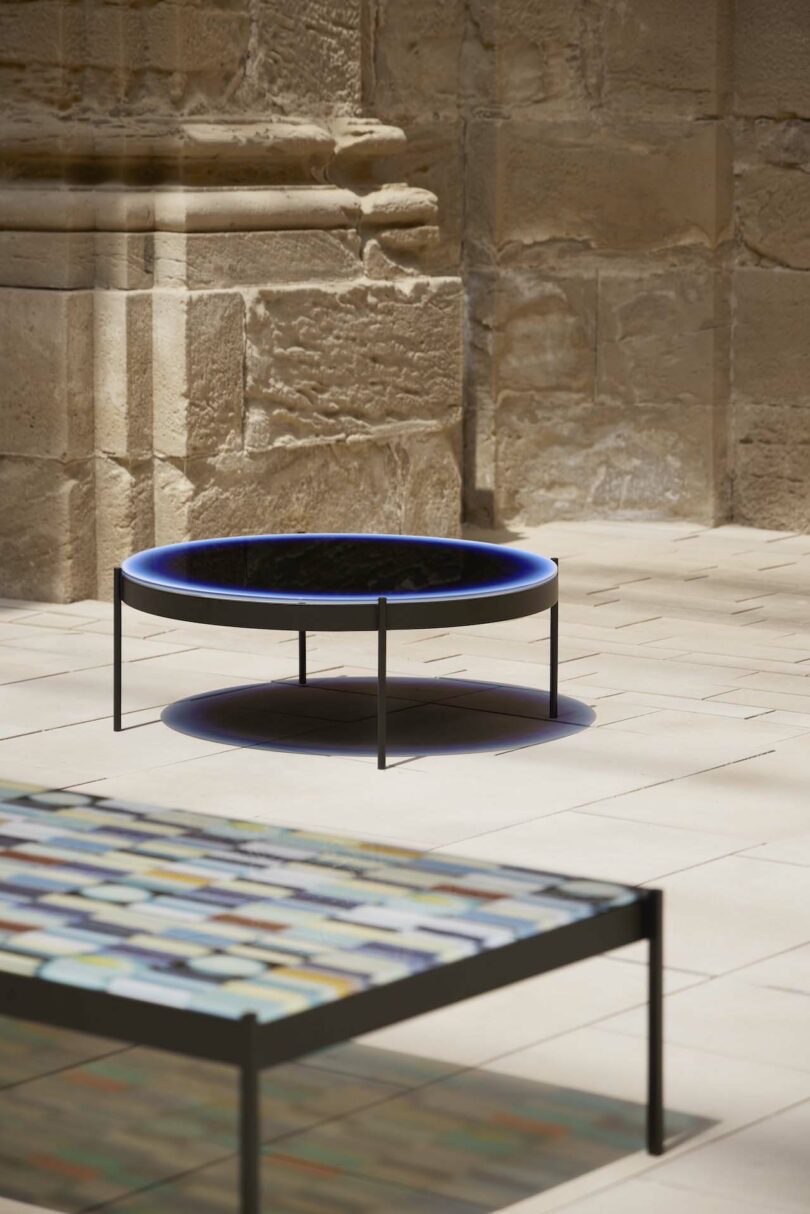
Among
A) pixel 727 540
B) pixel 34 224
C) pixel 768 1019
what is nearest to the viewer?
pixel 768 1019

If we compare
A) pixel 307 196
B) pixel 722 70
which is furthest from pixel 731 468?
pixel 307 196

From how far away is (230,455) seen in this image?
27.6 ft

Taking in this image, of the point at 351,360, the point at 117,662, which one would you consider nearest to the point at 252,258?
the point at 351,360

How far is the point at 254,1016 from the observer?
2.73 m

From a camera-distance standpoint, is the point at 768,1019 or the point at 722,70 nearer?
the point at 768,1019

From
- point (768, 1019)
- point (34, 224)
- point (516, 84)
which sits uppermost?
point (516, 84)

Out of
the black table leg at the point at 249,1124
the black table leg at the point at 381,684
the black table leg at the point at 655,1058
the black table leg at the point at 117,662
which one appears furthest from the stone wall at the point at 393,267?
the black table leg at the point at 249,1124

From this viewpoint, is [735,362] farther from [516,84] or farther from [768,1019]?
[768,1019]

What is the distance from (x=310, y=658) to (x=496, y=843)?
7.66 feet

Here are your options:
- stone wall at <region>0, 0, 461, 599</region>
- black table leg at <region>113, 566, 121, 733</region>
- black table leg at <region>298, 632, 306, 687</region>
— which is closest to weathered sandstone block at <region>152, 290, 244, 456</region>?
stone wall at <region>0, 0, 461, 599</region>

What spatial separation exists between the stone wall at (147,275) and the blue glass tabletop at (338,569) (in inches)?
61.1

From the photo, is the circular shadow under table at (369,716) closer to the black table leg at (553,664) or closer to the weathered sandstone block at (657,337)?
the black table leg at (553,664)

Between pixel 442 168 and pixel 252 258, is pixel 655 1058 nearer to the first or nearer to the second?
pixel 252 258

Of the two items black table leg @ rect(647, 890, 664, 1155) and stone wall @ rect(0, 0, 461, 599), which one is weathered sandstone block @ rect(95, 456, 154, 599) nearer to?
stone wall @ rect(0, 0, 461, 599)
